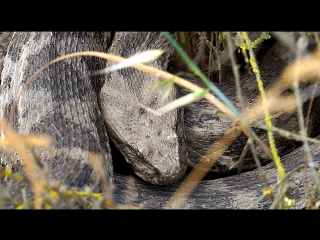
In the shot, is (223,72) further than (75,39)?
Yes

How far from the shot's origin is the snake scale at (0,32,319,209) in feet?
8.11

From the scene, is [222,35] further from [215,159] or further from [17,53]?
[17,53]

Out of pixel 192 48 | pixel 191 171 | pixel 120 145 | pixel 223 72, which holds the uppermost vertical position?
pixel 192 48

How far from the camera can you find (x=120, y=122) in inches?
107

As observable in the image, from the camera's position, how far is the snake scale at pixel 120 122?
2471 millimetres

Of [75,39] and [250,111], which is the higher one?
[75,39]

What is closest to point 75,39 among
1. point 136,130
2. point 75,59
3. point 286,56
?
point 75,59

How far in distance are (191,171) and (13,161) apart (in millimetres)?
1102

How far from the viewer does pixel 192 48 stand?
3725 millimetres
